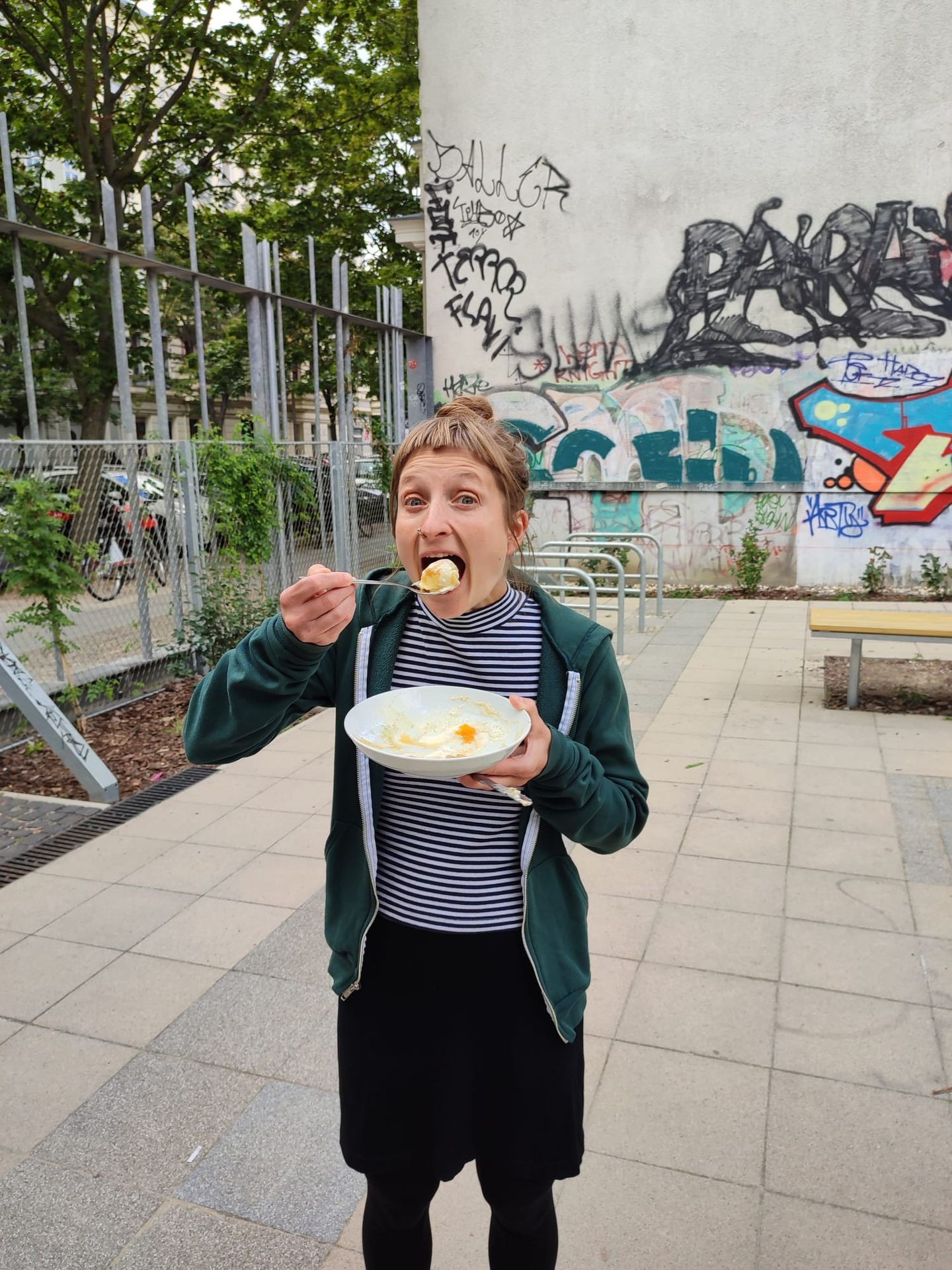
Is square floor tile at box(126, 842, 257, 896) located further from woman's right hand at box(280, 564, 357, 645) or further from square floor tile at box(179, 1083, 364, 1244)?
woman's right hand at box(280, 564, 357, 645)

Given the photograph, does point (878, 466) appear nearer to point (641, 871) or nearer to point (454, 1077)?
point (641, 871)

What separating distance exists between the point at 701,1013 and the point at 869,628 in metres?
4.40

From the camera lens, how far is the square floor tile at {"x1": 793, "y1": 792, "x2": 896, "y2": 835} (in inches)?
191

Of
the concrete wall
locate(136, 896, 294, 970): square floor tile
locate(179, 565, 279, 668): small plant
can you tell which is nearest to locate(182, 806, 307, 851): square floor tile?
locate(136, 896, 294, 970): square floor tile

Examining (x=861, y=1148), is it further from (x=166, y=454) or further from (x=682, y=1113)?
(x=166, y=454)

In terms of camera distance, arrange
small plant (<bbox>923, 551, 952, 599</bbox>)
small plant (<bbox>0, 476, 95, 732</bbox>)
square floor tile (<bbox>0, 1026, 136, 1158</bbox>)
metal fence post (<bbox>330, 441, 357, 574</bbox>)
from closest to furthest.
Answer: square floor tile (<bbox>0, 1026, 136, 1158</bbox>), small plant (<bbox>0, 476, 95, 732</bbox>), metal fence post (<bbox>330, 441, 357, 574</bbox>), small plant (<bbox>923, 551, 952, 599</bbox>)

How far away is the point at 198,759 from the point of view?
1.70 meters

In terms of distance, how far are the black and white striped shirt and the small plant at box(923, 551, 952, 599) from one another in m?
11.5

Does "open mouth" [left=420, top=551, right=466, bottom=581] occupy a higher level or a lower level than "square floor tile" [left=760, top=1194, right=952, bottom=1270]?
higher

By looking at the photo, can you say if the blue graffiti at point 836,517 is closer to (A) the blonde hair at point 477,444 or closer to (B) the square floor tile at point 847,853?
(B) the square floor tile at point 847,853

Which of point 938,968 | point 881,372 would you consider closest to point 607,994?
point 938,968

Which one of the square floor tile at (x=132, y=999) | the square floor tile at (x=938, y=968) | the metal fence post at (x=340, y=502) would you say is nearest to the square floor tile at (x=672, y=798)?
the square floor tile at (x=938, y=968)

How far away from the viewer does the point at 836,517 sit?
12.5 m

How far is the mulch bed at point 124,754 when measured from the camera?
5.77 metres
